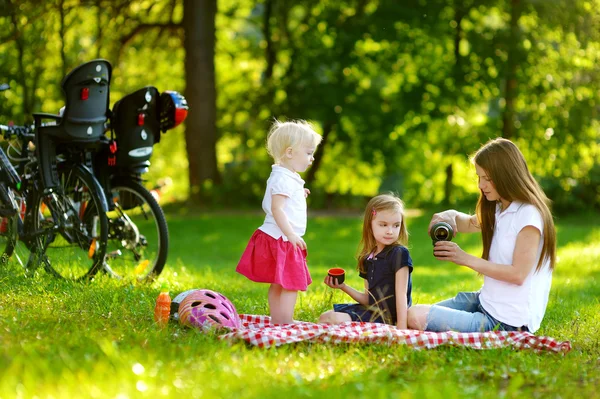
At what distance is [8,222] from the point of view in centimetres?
619

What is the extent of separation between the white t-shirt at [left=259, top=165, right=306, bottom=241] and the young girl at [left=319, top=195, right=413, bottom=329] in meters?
0.41

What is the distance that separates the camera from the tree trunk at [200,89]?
15.9 metres

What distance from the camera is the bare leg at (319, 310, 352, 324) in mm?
5074

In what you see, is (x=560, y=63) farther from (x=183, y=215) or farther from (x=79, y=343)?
(x=79, y=343)

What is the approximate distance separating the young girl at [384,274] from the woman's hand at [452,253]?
26 centimetres

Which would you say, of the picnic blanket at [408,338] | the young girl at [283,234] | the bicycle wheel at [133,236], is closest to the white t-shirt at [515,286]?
the picnic blanket at [408,338]

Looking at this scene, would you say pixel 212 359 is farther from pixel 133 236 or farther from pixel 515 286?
pixel 133 236

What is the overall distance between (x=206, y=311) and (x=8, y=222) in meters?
2.29

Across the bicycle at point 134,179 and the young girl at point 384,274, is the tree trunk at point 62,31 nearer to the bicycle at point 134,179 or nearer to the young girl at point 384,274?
the bicycle at point 134,179

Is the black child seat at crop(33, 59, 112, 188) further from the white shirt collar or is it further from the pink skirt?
the white shirt collar

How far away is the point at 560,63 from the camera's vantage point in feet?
61.7

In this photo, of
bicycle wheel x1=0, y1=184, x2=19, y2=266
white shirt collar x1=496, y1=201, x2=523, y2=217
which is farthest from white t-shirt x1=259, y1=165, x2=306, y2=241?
bicycle wheel x1=0, y1=184, x2=19, y2=266

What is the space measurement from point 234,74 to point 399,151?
5829 mm

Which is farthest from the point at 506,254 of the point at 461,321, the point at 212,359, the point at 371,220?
the point at 212,359
